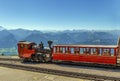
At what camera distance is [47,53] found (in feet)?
89.6

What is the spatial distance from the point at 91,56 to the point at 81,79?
5.35 metres

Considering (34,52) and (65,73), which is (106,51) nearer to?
(65,73)

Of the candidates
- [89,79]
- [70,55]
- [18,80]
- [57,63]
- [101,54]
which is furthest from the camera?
[57,63]

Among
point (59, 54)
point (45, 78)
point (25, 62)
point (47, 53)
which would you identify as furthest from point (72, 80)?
Result: point (25, 62)

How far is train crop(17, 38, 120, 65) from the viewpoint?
2155 cm

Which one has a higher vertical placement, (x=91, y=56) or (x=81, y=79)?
(x=91, y=56)

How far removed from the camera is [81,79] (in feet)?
58.9

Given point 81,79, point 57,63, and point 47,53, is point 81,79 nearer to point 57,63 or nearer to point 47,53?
point 57,63

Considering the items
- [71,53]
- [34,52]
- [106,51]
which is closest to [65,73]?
[71,53]

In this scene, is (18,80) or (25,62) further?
(25,62)

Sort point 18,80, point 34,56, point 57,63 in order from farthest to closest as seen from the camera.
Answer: point 34,56
point 57,63
point 18,80

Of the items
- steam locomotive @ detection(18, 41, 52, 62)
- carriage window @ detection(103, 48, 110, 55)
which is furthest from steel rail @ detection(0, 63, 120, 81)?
carriage window @ detection(103, 48, 110, 55)

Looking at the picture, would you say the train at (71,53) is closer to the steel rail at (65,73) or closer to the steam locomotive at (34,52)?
the steam locomotive at (34,52)

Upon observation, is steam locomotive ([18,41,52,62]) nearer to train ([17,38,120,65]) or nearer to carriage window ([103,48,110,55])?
train ([17,38,120,65])
